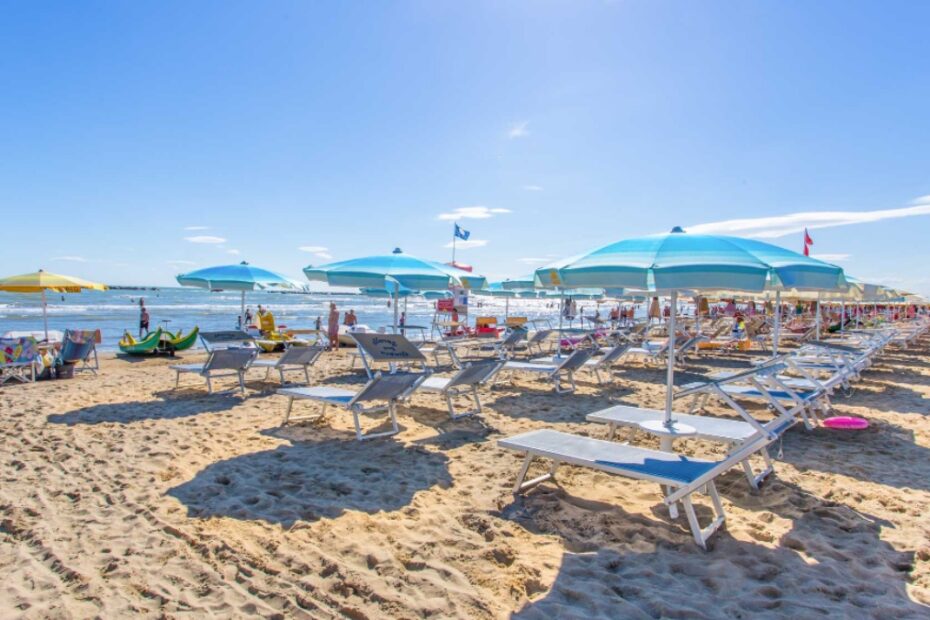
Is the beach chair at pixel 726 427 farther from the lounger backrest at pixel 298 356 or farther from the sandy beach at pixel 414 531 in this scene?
the lounger backrest at pixel 298 356

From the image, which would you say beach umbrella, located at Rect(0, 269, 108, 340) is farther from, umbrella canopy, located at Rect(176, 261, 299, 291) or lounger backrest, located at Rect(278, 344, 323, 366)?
lounger backrest, located at Rect(278, 344, 323, 366)

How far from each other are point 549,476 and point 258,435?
9.24ft

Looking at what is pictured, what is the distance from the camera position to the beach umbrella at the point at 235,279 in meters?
9.95

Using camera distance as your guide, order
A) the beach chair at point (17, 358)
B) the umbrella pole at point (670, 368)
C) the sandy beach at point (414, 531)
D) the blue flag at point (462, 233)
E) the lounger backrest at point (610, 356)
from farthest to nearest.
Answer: the blue flag at point (462, 233) < the lounger backrest at point (610, 356) < the beach chair at point (17, 358) < the umbrella pole at point (670, 368) < the sandy beach at point (414, 531)

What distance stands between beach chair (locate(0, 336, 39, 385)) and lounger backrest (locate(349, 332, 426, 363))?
5.82 meters

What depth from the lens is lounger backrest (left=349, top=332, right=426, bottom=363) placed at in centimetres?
593

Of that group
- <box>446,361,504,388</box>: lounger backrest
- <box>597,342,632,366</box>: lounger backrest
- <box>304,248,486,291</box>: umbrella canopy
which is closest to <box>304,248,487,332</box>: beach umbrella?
<box>304,248,486,291</box>: umbrella canopy

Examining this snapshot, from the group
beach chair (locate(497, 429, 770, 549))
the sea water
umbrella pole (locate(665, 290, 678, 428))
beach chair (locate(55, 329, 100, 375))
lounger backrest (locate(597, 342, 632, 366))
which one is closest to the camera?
beach chair (locate(497, 429, 770, 549))

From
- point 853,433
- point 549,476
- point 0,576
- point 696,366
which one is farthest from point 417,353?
point 696,366

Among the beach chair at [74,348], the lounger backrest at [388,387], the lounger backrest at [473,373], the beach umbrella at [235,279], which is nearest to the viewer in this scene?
the lounger backrest at [388,387]

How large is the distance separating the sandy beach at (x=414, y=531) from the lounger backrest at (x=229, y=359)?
63.7 inches

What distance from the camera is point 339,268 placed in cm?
750

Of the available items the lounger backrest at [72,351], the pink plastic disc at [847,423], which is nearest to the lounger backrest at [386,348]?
the pink plastic disc at [847,423]

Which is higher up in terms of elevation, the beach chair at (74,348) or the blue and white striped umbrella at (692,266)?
the blue and white striped umbrella at (692,266)
